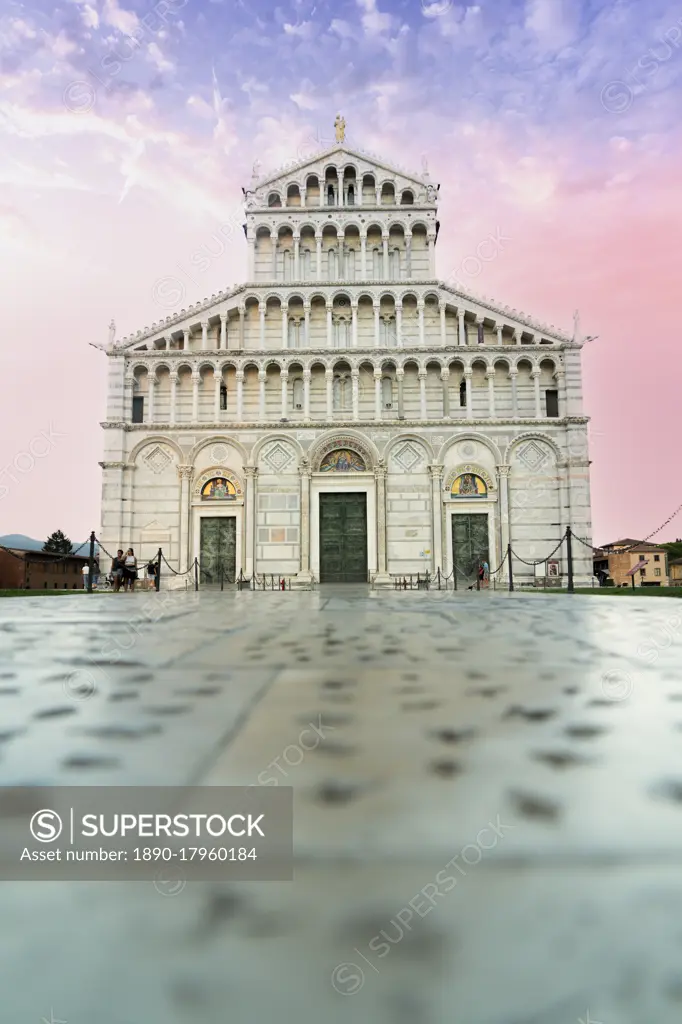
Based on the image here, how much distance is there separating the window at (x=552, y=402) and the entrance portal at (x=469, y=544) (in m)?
5.34

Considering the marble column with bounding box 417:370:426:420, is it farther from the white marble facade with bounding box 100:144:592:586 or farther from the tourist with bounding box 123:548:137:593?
the tourist with bounding box 123:548:137:593

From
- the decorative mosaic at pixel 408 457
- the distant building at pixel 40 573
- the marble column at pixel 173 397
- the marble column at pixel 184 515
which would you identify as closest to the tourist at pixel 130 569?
the marble column at pixel 184 515

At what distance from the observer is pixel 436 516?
25469 mm

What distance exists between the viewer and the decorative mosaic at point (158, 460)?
85.6ft

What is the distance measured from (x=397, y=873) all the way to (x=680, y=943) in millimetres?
399

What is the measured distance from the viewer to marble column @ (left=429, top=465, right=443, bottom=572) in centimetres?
2511

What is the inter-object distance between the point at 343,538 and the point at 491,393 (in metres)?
8.78

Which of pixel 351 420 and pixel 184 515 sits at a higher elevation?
pixel 351 420

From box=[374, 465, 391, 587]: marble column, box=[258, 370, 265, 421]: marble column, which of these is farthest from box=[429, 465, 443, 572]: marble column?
box=[258, 370, 265, 421]: marble column

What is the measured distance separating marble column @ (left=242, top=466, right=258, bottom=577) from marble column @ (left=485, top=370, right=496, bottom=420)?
1022cm

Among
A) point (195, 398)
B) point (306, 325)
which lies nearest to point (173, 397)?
point (195, 398)

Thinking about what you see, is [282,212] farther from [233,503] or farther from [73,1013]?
[73,1013]

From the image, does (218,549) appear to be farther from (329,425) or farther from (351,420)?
(351,420)

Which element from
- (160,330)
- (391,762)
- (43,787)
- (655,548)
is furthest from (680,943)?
(655,548)
